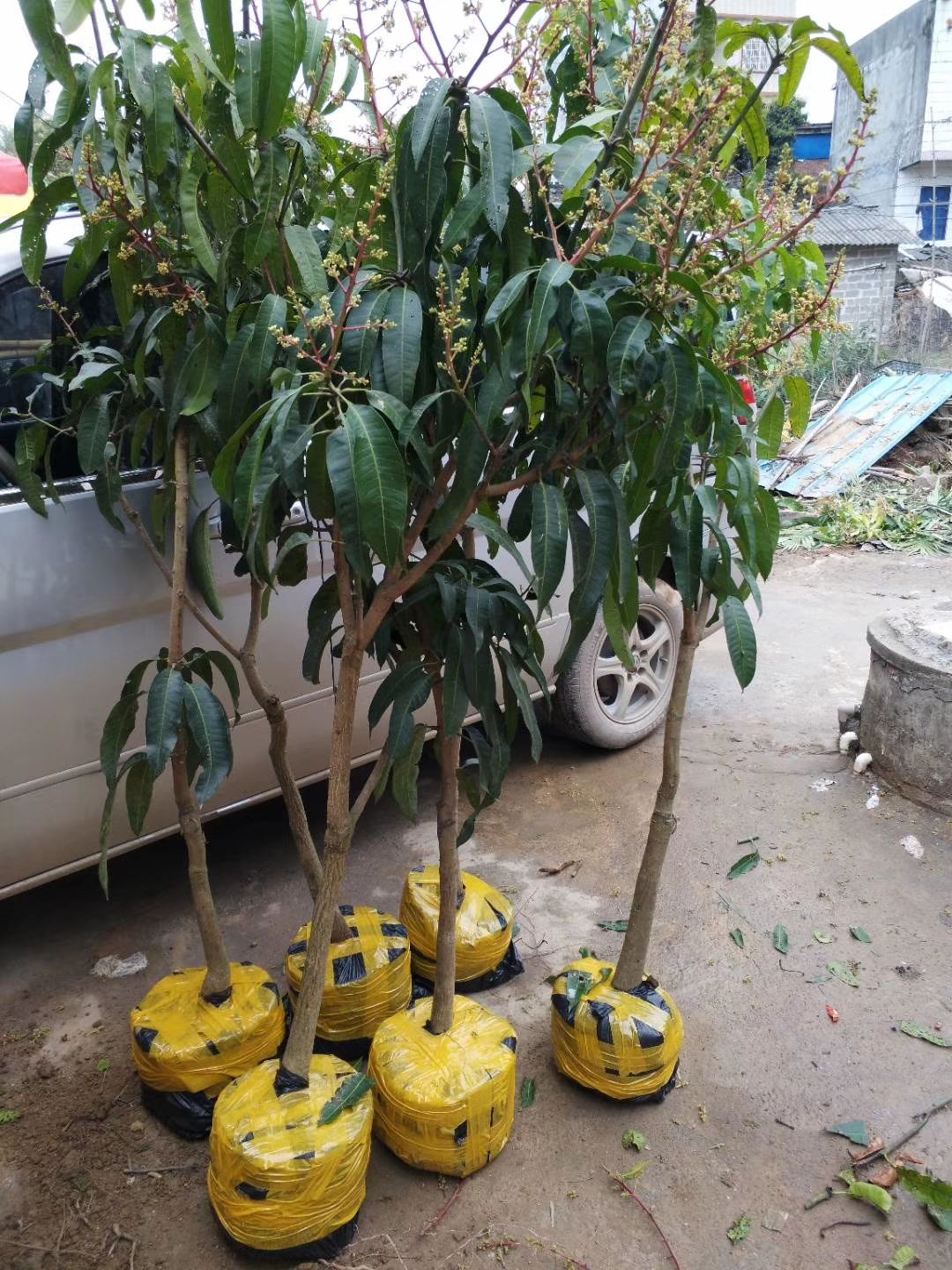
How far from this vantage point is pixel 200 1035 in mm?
2115

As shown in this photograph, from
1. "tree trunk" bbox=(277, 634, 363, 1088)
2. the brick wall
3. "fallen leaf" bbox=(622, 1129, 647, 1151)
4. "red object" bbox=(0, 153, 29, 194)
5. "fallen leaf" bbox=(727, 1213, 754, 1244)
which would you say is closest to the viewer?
"tree trunk" bbox=(277, 634, 363, 1088)

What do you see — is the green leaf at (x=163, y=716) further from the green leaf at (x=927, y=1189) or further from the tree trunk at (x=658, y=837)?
the green leaf at (x=927, y=1189)

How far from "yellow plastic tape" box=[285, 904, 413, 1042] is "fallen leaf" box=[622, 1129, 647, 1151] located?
1.99ft

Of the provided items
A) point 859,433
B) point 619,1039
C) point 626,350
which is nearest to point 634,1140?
point 619,1039

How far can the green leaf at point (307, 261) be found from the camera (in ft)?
4.99

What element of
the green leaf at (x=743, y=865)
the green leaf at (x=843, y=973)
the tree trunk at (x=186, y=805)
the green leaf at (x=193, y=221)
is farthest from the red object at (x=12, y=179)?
the green leaf at (x=843, y=973)

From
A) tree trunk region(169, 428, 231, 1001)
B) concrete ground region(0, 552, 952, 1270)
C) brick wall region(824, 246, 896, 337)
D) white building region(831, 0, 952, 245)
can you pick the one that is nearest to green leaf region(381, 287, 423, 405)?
tree trunk region(169, 428, 231, 1001)

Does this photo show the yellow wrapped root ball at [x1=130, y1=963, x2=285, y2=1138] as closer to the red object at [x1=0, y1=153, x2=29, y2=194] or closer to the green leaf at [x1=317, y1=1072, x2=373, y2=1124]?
the green leaf at [x1=317, y1=1072, x2=373, y2=1124]

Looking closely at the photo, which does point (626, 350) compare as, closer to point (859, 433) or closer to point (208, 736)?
point (208, 736)

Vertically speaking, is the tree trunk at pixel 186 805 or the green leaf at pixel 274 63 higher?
the green leaf at pixel 274 63

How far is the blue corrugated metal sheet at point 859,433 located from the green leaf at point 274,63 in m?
8.38

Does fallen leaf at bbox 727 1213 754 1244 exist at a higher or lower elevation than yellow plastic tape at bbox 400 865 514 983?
lower

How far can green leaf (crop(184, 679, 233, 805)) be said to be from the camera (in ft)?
5.98

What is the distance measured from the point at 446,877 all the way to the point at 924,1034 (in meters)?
1.35
